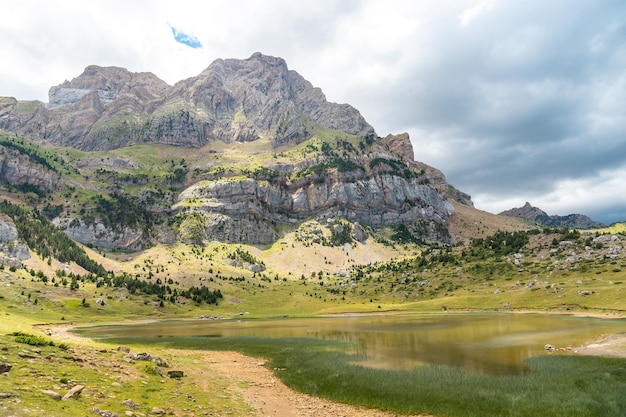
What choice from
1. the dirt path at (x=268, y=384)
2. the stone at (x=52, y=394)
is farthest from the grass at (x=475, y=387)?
the stone at (x=52, y=394)

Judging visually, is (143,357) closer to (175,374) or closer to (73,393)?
(175,374)

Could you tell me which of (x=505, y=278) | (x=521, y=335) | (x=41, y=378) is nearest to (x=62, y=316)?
(x=41, y=378)

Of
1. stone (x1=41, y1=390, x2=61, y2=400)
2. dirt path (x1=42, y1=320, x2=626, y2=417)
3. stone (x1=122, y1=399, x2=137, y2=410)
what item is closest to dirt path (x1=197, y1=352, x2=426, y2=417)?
dirt path (x1=42, y1=320, x2=626, y2=417)

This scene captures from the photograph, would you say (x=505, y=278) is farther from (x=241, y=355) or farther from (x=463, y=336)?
(x=241, y=355)

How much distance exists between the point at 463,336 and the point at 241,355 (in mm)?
42206

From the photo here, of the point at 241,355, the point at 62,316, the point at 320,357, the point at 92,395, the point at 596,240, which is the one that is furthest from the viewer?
the point at 596,240

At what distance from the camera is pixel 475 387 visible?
3416 centimetres

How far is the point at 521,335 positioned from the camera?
6694cm

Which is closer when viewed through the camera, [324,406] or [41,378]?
[41,378]

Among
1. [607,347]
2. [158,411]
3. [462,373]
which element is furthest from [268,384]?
[607,347]

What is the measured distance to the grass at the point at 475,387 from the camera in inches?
1148

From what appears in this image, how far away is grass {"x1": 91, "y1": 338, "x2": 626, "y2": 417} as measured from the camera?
95.7 feet

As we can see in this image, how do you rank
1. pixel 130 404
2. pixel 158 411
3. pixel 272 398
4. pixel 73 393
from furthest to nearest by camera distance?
pixel 272 398 < pixel 158 411 < pixel 130 404 < pixel 73 393

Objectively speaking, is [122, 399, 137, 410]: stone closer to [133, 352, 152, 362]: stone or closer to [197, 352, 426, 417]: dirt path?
[197, 352, 426, 417]: dirt path
